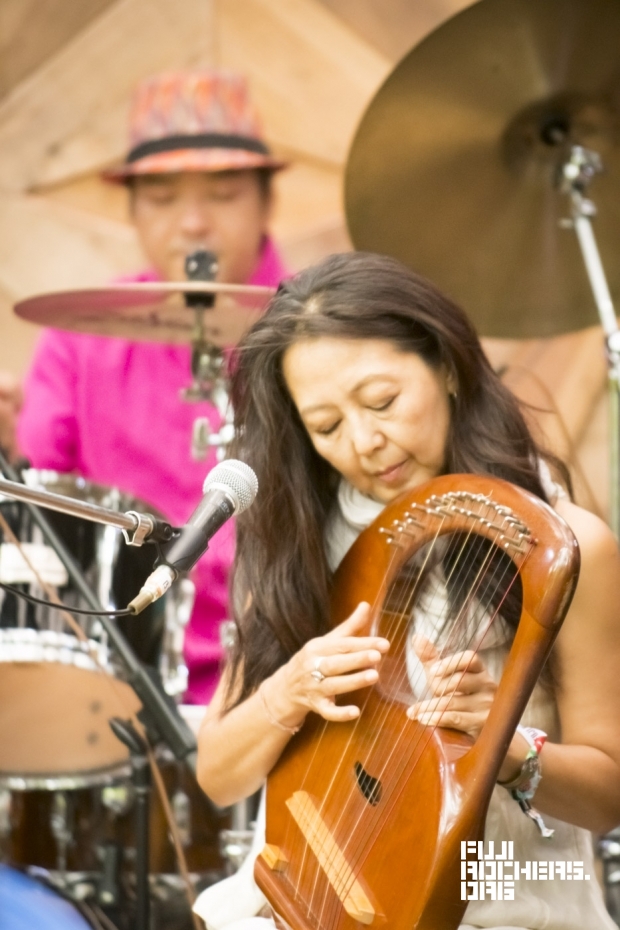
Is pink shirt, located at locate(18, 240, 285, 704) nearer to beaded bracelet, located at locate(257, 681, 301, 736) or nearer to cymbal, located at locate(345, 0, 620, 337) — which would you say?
cymbal, located at locate(345, 0, 620, 337)

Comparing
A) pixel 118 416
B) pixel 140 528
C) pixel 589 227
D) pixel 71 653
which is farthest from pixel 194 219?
pixel 140 528

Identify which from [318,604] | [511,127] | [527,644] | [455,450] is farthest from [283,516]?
[511,127]

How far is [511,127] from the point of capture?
2.29 m

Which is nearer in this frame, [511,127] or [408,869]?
[408,869]

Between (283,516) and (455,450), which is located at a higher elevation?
(455,450)

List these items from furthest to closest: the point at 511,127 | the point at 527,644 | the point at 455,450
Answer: the point at 511,127 < the point at 455,450 < the point at 527,644

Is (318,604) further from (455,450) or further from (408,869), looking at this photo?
(408,869)

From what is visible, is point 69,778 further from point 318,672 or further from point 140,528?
point 140,528

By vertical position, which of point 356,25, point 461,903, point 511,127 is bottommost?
point 461,903

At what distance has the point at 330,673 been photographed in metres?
1.31

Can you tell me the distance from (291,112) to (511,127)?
4.35 feet

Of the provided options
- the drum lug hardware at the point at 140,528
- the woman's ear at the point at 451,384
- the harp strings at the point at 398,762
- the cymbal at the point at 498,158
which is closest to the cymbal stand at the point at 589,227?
the cymbal at the point at 498,158

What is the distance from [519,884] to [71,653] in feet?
3.53

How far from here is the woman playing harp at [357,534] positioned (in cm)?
132
